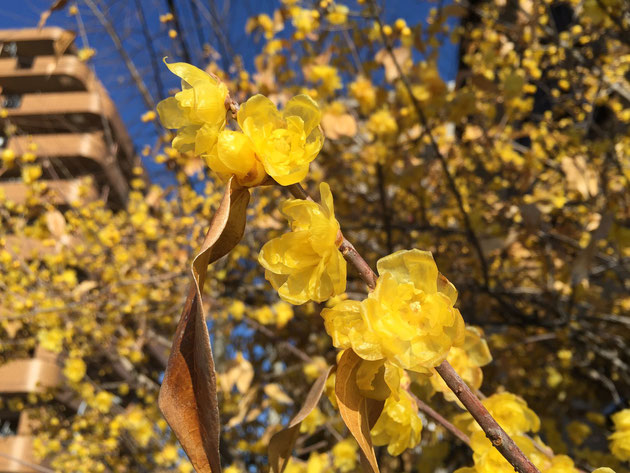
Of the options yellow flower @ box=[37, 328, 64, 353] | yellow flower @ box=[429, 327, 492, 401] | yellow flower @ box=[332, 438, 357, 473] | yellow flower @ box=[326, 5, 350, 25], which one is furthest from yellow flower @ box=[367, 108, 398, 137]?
yellow flower @ box=[37, 328, 64, 353]

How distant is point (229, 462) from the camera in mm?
2441

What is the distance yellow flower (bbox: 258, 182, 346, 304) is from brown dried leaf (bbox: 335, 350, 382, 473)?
0.20 feet

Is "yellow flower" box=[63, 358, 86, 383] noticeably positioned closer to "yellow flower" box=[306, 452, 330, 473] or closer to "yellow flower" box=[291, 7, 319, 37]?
"yellow flower" box=[306, 452, 330, 473]

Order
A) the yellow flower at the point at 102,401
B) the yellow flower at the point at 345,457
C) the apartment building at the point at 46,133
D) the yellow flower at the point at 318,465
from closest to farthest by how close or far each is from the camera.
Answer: the yellow flower at the point at 318,465 < the yellow flower at the point at 345,457 < the yellow flower at the point at 102,401 < the apartment building at the point at 46,133

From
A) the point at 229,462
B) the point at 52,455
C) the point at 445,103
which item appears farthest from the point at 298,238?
the point at 52,455

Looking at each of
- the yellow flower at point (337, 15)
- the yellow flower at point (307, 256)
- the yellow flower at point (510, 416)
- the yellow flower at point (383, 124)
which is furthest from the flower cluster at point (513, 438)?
the yellow flower at point (337, 15)

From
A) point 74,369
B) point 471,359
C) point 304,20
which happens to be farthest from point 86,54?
point 471,359

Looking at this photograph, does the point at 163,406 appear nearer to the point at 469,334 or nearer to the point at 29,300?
the point at 469,334

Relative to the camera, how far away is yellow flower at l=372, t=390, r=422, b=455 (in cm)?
55

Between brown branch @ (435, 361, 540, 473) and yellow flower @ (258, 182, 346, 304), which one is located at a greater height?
yellow flower @ (258, 182, 346, 304)

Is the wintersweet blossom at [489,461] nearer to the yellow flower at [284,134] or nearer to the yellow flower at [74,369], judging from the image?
the yellow flower at [284,134]

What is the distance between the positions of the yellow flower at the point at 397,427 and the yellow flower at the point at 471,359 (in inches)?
3.8

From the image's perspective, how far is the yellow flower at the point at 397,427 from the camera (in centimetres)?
55

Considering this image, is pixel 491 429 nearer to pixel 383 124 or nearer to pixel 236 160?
pixel 236 160
